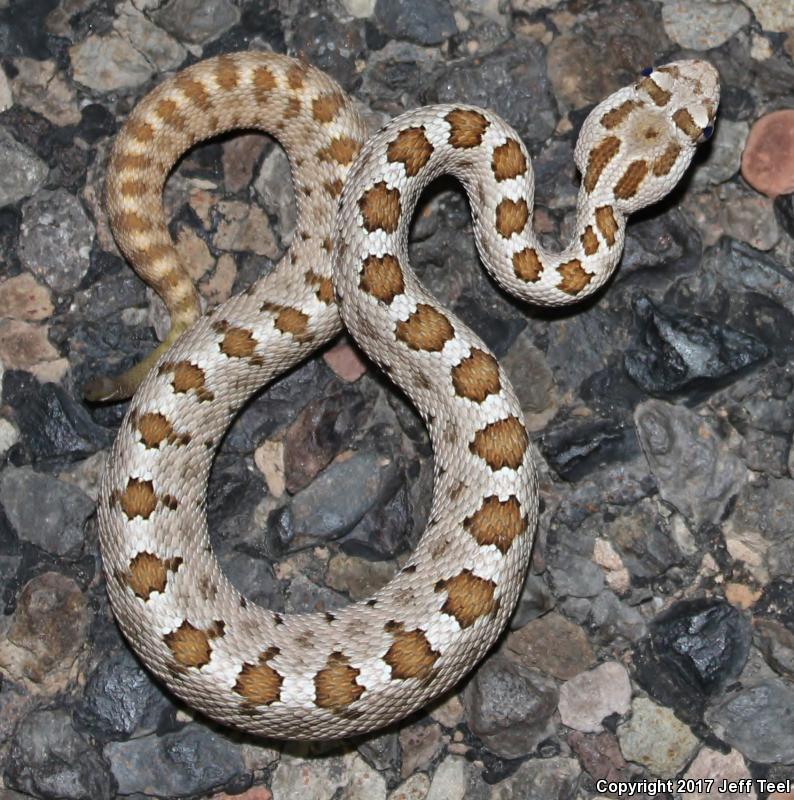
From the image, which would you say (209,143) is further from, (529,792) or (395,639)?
(529,792)

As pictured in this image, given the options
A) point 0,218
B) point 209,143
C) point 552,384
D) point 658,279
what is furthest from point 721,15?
point 0,218

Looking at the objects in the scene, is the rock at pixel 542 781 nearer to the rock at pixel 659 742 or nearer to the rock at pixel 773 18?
the rock at pixel 659 742

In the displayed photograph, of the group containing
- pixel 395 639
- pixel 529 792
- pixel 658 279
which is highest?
pixel 658 279

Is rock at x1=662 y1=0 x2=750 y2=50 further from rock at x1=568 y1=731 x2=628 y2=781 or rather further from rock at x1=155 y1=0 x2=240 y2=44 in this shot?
rock at x1=568 y1=731 x2=628 y2=781

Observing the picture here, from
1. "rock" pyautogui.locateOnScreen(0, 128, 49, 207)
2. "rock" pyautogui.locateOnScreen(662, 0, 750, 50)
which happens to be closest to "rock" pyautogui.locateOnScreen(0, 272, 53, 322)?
"rock" pyautogui.locateOnScreen(0, 128, 49, 207)

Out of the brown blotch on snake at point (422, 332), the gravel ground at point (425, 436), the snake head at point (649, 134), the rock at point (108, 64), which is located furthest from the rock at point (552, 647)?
the rock at point (108, 64)

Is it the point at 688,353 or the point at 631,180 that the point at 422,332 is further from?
the point at 688,353
